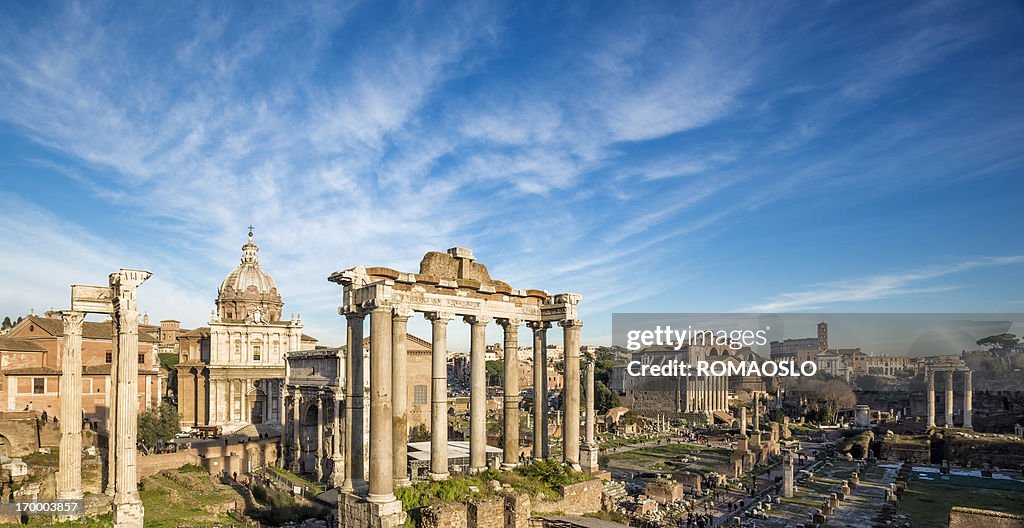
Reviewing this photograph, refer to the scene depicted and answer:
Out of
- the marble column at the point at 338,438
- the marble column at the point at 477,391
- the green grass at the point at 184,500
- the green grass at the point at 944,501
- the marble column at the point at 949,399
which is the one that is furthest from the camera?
the marble column at the point at 949,399

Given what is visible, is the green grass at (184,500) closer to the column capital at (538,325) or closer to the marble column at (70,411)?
the marble column at (70,411)

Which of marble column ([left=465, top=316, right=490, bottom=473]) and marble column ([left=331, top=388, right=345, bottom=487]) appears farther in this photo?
marble column ([left=331, top=388, right=345, bottom=487])

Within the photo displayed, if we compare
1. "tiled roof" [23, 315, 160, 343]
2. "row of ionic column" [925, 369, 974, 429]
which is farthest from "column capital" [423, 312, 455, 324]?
"row of ionic column" [925, 369, 974, 429]

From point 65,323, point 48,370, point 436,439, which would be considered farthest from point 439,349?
point 48,370

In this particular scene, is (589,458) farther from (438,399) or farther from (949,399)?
(949,399)

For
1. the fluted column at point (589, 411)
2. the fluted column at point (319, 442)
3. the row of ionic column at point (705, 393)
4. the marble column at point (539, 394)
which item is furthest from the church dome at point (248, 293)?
the row of ionic column at point (705, 393)

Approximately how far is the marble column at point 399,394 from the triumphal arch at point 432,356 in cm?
2

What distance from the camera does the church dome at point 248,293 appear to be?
5559 centimetres

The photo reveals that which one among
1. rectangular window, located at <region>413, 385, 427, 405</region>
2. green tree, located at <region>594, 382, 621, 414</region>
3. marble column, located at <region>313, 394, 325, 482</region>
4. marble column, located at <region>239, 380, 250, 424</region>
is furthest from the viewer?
green tree, located at <region>594, 382, 621, 414</region>

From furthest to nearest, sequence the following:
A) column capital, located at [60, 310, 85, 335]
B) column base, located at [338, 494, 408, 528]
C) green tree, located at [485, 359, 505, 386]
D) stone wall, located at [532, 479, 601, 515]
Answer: green tree, located at [485, 359, 505, 386] < column capital, located at [60, 310, 85, 335] < stone wall, located at [532, 479, 601, 515] < column base, located at [338, 494, 408, 528]

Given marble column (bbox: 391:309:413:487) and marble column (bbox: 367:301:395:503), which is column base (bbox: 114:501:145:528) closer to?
marble column (bbox: 391:309:413:487)

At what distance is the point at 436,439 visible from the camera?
17.2 m

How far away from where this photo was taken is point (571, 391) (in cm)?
2017

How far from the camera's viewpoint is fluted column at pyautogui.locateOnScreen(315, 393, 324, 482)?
3534cm
